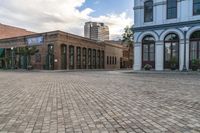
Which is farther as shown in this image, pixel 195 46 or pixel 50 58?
pixel 50 58

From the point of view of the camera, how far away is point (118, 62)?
59781mm

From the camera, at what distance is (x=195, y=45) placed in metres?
25.5

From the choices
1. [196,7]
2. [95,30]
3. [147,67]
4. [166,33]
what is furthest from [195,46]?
[95,30]

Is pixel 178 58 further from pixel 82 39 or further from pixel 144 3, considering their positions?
pixel 82 39

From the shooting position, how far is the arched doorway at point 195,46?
25375 millimetres

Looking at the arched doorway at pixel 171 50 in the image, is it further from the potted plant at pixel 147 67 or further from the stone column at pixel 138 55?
the stone column at pixel 138 55

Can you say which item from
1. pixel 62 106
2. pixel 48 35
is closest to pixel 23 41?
pixel 48 35

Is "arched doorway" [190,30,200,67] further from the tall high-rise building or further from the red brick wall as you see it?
the tall high-rise building

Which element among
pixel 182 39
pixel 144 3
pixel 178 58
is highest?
pixel 144 3

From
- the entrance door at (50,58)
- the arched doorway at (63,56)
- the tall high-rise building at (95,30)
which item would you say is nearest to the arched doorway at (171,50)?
the arched doorway at (63,56)

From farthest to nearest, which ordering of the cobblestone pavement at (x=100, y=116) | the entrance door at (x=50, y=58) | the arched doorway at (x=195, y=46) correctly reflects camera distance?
the entrance door at (x=50, y=58) < the arched doorway at (x=195, y=46) < the cobblestone pavement at (x=100, y=116)

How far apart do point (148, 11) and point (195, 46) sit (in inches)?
273

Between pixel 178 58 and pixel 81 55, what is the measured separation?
20.5 m

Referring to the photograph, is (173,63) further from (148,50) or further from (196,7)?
(196,7)
